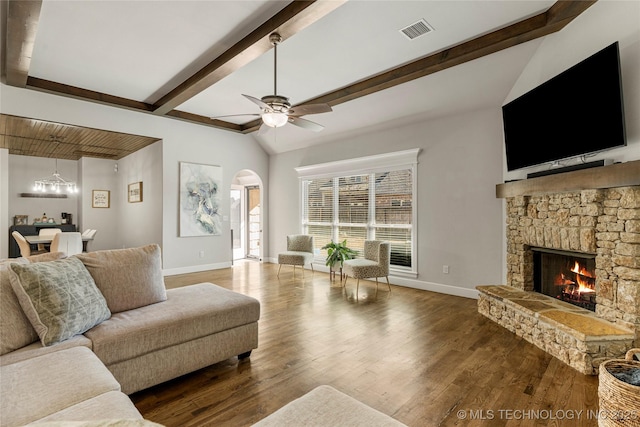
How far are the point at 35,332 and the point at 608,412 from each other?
3.41 metres

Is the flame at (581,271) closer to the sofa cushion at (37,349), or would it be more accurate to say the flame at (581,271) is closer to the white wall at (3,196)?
the sofa cushion at (37,349)

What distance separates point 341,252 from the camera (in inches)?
225

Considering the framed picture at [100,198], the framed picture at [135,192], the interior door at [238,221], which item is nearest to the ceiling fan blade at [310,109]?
the framed picture at [135,192]

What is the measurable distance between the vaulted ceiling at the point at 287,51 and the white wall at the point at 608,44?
6.1 inches

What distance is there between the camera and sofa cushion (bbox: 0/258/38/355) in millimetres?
1775

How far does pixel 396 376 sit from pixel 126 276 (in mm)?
2262

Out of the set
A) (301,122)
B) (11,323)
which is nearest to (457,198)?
(301,122)

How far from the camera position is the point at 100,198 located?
28.3 ft

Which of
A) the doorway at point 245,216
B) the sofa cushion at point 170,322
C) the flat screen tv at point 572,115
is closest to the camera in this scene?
the sofa cushion at point 170,322

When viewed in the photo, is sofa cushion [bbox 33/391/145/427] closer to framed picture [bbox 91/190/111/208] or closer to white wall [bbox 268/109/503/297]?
white wall [bbox 268/109/503/297]

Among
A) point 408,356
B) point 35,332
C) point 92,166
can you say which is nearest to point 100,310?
point 35,332

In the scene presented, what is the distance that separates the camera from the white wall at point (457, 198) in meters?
4.40

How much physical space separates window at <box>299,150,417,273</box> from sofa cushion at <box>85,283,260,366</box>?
Answer: 3.45m

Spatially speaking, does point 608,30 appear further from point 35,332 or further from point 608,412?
point 35,332
